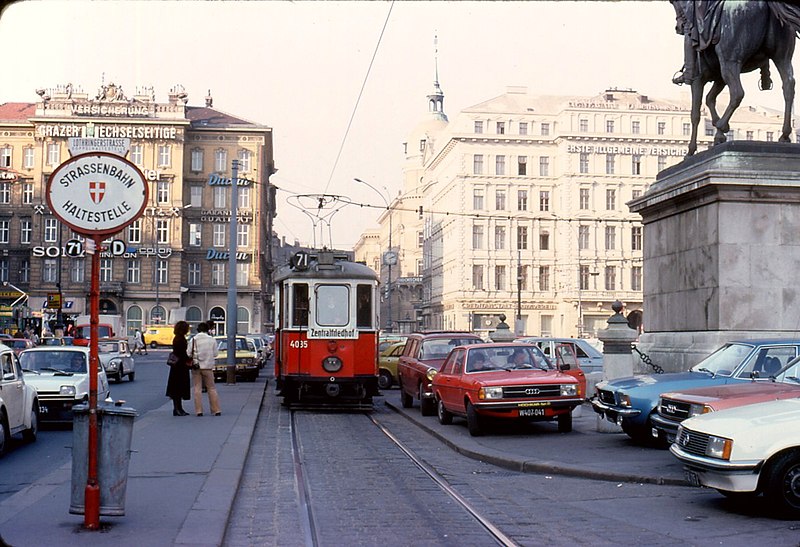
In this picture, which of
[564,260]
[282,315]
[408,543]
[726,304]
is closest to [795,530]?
[408,543]

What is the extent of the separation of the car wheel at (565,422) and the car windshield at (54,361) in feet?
31.8

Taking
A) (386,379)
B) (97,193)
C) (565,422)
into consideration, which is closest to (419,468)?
(565,422)

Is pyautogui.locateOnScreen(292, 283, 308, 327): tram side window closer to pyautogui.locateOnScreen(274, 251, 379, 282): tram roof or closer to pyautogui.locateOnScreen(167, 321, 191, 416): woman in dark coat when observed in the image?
pyautogui.locateOnScreen(274, 251, 379, 282): tram roof

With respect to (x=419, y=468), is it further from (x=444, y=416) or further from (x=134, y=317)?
(x=134, y=317)

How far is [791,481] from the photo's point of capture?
9094 millimetres

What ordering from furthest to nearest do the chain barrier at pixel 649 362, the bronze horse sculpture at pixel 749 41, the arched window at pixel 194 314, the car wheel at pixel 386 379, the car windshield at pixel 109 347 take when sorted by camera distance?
the arched window at pixel 194 314, the car windshield at pixel 109 347, the car wheel at pixel 386 379, the bronze horse sculpture at pixel 749 41, the chain barrier at pixel 649 362

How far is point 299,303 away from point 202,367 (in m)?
3.93

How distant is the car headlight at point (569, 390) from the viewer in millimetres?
16625

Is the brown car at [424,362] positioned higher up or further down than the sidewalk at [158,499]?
higher up

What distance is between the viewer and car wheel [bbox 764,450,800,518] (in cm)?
905

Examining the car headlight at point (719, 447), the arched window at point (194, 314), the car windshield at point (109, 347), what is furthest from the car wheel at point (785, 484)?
the arched window at point (194, 314)

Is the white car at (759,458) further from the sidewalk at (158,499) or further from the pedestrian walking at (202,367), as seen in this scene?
the pedestrian walking at (202,367)

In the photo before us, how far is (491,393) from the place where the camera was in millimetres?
16406

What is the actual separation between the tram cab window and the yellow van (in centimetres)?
Answer: 6504
